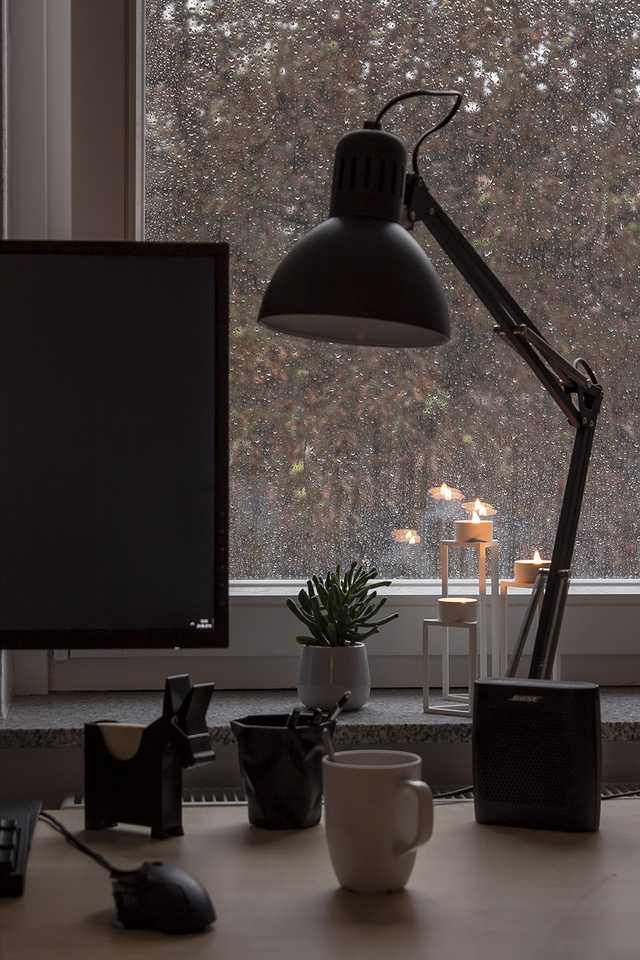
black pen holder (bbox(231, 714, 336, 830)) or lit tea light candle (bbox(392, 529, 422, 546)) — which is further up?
lit tea light candle (bbox(392, 529, 422, 546))

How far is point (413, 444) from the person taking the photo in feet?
5.21

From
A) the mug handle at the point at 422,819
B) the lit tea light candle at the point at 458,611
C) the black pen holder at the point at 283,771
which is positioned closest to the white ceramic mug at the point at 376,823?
the mug handle at the point at 422,819

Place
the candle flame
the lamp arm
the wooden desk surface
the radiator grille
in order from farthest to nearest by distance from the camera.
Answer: the candle flame, the lamp arm, the radiator grille, the wooden desk surface

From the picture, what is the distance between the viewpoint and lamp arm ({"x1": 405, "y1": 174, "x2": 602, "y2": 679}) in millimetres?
1308

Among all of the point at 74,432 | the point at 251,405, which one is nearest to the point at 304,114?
the point at 251,405

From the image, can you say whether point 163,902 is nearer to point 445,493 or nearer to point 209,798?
point 209,798

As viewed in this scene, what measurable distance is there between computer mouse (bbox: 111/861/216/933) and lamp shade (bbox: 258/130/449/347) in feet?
1.53

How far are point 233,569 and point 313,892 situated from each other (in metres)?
0.71

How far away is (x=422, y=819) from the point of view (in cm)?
90

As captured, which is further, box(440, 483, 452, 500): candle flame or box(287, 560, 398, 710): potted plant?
box(440, 483, 452, 500): candle flame

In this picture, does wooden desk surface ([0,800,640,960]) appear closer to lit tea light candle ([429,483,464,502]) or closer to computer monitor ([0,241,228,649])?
computer monitor ([0,241,228,649])

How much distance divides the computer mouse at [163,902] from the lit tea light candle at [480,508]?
2.44ft

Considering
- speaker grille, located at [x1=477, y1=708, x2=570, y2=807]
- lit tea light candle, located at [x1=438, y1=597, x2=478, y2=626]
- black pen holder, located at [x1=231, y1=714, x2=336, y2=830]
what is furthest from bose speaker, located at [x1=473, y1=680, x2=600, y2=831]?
lit tea light candle, located at [x1=438, y1=597, x2=478, y2=626]

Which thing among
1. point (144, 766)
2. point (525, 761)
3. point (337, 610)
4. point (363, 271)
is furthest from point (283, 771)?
point (363, 271)
